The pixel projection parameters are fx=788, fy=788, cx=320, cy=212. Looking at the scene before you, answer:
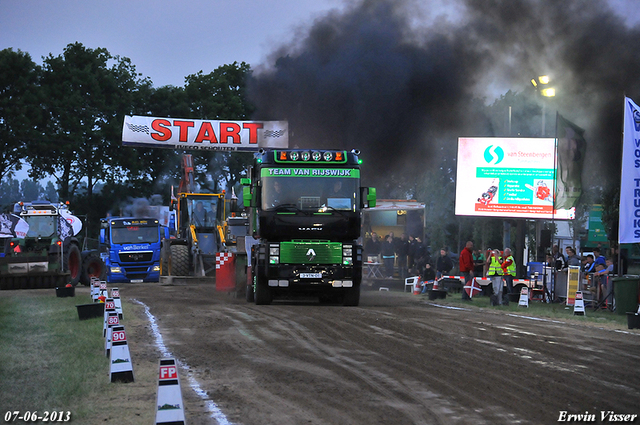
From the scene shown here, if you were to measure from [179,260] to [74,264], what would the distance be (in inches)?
160

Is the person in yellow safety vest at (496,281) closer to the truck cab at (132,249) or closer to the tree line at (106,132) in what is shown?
the truck cab at (132,249)

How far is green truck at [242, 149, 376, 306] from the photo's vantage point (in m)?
17.5

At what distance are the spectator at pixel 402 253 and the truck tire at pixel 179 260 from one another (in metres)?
7.93

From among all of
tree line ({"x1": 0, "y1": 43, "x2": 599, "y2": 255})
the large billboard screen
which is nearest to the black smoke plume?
the large billboard screen

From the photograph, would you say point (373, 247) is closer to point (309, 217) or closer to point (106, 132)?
point (309, 217)

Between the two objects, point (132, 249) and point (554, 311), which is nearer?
point (554, 311)

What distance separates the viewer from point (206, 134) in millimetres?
33125

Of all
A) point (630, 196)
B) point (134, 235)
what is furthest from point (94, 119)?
point (630, 196)

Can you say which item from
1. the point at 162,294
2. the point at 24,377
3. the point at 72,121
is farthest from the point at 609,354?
the point at 72,121

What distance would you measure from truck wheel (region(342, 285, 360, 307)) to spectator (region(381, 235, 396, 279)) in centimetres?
1286

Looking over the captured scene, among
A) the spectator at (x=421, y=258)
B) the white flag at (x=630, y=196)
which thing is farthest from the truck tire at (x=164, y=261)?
the white flag at (x=630, y=196)

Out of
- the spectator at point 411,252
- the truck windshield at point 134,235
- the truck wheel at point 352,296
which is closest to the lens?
the truck wheel at point 352,296

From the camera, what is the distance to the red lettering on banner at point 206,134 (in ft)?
108

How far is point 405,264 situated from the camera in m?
30.0
